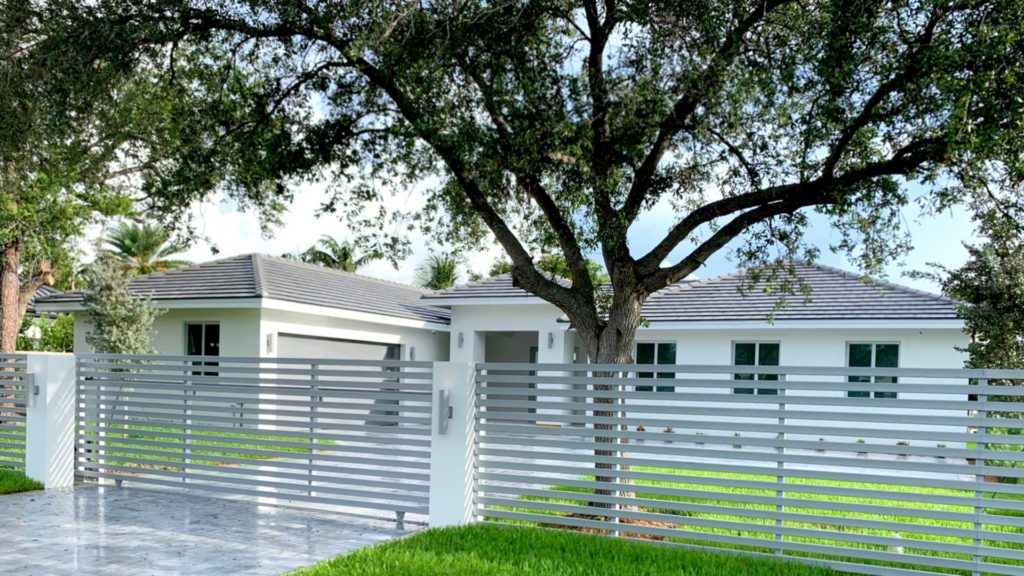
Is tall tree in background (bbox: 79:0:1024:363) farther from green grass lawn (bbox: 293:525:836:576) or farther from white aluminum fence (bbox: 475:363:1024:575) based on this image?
green grass lawn (bbox: 293:525:836:576)

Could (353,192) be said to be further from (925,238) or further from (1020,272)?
(1020,272)

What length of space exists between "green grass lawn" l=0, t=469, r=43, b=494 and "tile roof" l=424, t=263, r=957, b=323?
1255cm

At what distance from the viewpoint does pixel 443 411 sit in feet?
26.9

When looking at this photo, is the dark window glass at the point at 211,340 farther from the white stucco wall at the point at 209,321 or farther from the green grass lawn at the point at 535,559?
the green grass lawn at the point at 535,559

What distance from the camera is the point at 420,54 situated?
352 inches

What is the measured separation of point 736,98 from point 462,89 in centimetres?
323

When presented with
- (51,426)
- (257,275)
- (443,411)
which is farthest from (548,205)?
(257,275)

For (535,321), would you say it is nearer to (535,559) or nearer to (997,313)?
(997,313)

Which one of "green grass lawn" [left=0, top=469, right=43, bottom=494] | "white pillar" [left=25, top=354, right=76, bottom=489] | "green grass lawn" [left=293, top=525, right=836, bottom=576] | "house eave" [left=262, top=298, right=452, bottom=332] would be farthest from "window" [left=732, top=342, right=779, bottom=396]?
"green grass lawn" [left=0, top=469, right=43, bottom=494]

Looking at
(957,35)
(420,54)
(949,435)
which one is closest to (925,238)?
(957,35)

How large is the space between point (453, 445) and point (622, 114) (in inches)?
152

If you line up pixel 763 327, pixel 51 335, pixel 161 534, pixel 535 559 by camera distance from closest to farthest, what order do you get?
pixel 535 559 → pixel 161 534 → pixel 763 327 → pixel 51 335

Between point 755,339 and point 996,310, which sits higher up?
point 996,310

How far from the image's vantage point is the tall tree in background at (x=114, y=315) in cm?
1689
